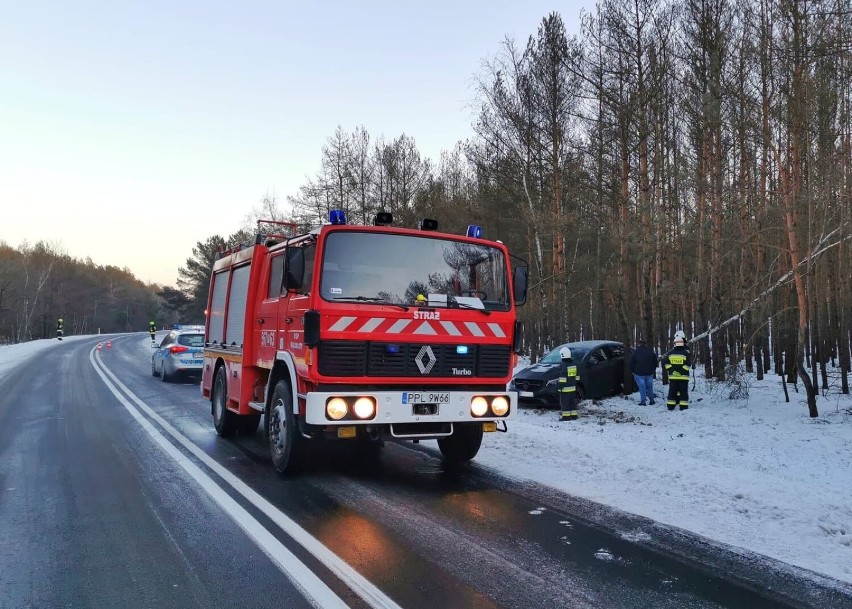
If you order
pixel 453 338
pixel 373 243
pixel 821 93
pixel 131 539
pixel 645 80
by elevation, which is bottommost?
pixel 131 539

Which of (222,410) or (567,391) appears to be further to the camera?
(567,391)

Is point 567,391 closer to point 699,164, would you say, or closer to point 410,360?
point 410,360

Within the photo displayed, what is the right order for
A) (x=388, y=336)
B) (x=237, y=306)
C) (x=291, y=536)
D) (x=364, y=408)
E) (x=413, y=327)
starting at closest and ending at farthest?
(x=291, y=536) → (x=364, y=408) → (x=388, y=336) → (x=413, y=327) → (x=237, y=306)

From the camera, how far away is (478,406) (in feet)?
21.1

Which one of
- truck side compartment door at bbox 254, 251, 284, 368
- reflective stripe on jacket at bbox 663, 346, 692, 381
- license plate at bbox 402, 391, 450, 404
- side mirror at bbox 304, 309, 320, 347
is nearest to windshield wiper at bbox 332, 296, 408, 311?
side mirror at bbox 304, 309, 320, 347

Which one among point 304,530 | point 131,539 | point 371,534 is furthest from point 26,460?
point 371,534

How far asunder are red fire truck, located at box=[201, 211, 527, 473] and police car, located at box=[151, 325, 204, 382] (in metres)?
12.1

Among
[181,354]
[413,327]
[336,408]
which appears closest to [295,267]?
[413,327]

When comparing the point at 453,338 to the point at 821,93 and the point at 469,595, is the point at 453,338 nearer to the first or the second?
the point at 469,595

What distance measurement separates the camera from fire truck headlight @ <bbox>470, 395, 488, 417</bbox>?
6402 mm

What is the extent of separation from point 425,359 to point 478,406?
0.78m

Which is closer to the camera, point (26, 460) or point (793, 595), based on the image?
point (793, 595)

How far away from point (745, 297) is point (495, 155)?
11.5 meters

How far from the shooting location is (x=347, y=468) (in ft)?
23.6
